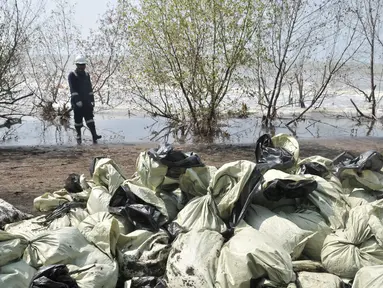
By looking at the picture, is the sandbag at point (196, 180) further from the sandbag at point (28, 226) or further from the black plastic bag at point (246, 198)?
the sandbag at point (28, 226)

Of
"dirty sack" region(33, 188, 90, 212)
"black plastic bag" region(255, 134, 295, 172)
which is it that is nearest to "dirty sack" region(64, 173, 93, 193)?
"dirty sack" region(33, 188, 90, 212)

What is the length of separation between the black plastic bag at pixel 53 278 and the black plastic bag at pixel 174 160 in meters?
1.09

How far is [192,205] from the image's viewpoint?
283 cm

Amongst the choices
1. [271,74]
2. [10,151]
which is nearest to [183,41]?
[271,74]

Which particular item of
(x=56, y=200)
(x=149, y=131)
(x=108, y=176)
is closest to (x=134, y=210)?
(x=108, y=176)

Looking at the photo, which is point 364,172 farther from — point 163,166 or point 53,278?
point 53,278

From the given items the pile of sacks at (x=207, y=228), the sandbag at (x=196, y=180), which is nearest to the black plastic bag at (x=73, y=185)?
the pile of sacks at (x=207, y=228)

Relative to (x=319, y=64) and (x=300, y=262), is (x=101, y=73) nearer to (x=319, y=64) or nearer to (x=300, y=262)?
(x=319, y=64)

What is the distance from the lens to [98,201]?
3.10 meters

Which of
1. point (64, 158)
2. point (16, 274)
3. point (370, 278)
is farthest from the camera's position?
point (64, 158)

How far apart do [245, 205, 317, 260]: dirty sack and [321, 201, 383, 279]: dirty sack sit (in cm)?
14

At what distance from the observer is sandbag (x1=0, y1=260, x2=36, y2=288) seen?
2.18 m

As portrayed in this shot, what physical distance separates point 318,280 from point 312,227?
1.60 ft

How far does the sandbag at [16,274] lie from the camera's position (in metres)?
2.18
